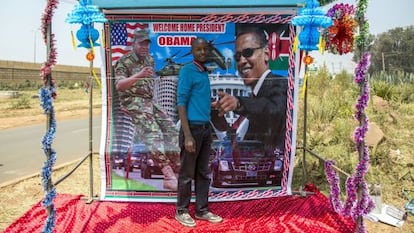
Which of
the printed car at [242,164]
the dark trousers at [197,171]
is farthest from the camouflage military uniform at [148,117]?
the dark trousers at [197,171]

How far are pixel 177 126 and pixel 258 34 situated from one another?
1572 millimetres

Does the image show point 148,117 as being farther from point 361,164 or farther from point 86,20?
point 361,164

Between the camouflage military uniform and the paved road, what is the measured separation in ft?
10.1

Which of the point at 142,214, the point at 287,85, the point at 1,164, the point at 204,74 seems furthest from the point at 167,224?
the point at 1,164

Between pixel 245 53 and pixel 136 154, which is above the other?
pixel 245 53

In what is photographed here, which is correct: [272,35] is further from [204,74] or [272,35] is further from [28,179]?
[28,179]

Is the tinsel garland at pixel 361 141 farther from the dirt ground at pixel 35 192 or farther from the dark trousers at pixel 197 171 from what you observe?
the dark trousers at pixel 197 171

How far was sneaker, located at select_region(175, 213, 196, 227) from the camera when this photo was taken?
171 inches

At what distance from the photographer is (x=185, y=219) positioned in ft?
14.4

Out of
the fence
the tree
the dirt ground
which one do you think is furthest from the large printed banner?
the tree

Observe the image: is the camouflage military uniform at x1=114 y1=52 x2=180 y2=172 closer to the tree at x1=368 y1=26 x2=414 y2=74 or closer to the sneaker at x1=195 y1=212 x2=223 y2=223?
the sneaker at x1=195 y1=212 x2=223 y2=223

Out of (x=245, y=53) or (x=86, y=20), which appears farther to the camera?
(x=245, y=53)

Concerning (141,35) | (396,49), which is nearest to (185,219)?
(141,35)

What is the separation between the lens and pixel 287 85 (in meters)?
5.22
